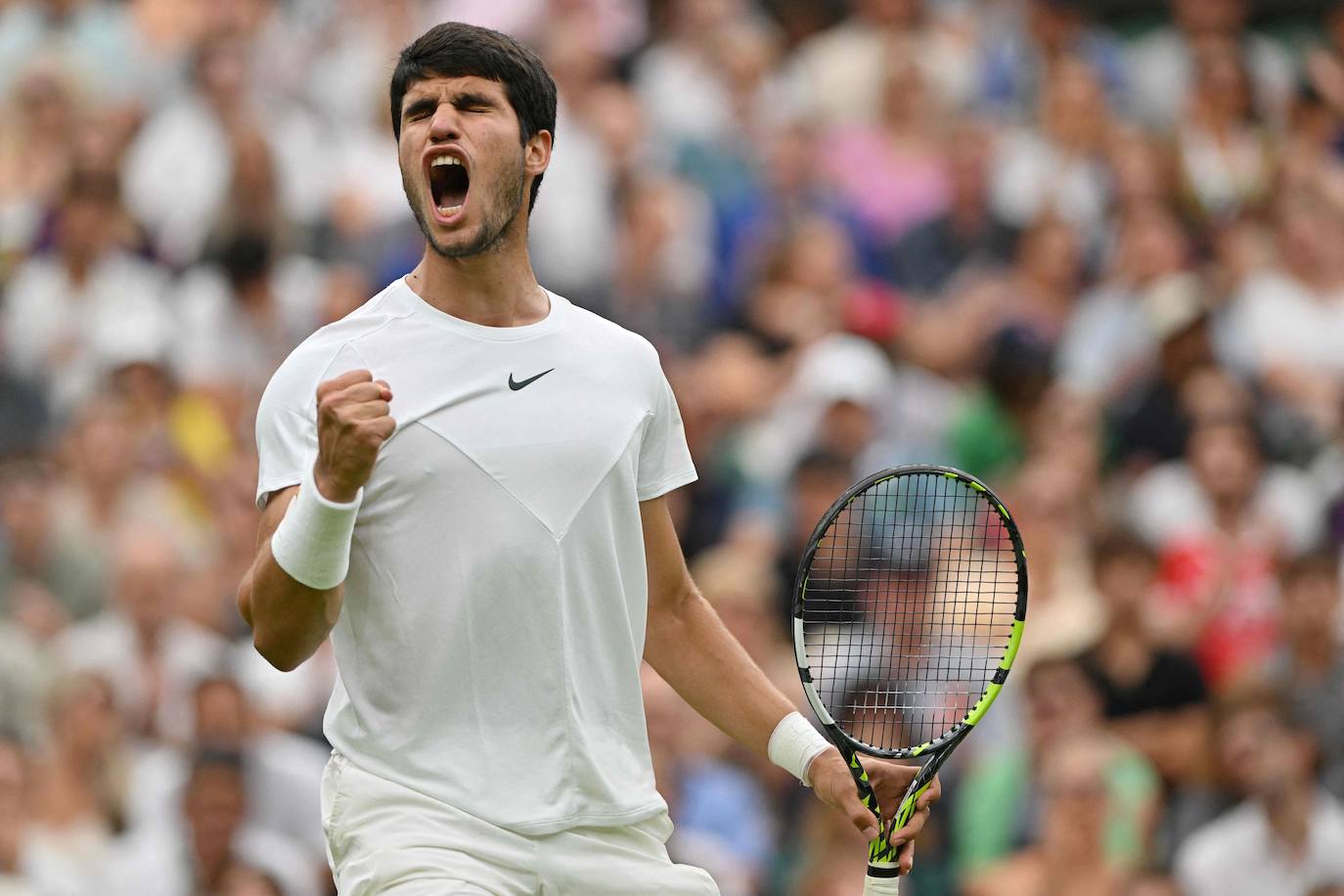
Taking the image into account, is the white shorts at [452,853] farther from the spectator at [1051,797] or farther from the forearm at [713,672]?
the spectator at [1051,797]

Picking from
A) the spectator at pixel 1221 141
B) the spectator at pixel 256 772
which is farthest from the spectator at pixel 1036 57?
the spectator at pixel 256 772

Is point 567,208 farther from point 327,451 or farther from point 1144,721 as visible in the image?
point 327,451

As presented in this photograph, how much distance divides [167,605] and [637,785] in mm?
4729

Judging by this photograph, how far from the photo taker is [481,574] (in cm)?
417

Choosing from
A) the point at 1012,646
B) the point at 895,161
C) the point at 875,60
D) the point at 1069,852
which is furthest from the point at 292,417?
the point at 875,60

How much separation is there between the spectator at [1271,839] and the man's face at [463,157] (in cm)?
457

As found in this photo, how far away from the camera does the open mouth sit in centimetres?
431

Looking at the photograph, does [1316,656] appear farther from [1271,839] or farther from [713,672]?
[713,672]

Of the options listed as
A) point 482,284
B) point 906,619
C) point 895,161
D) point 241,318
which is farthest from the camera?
point 895,161

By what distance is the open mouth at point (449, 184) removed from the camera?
4309mm

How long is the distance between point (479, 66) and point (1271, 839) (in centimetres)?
482

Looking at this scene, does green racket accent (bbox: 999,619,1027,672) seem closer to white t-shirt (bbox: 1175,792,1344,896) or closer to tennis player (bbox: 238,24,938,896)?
tennis player (bbox: 238,24,938,896)

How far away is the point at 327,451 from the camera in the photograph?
3.91 metres

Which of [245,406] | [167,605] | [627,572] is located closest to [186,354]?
[245,406]
